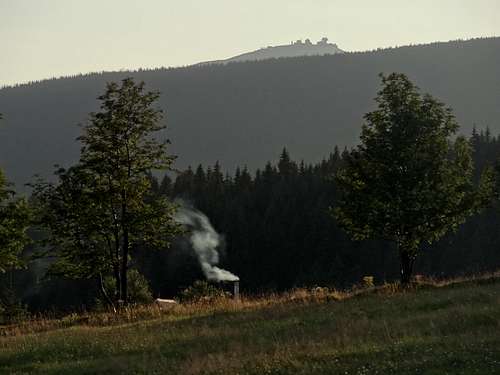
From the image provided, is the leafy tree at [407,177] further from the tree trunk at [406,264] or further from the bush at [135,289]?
the bush at [135,289]

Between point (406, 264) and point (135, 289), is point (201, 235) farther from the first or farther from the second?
point (406, 264)

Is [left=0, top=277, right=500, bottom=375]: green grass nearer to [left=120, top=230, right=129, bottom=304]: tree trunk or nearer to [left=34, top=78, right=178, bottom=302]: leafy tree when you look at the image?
[left=120, top=230, right=129, bottom=304]: tree trunk

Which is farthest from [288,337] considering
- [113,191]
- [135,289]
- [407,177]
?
[135,289]

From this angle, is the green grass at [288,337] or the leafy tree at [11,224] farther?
the leafy tree at [11,224]

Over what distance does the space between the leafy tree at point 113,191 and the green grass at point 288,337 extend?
3955 millimetres

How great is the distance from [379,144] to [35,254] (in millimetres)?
16124

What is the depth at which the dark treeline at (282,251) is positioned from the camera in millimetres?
102500

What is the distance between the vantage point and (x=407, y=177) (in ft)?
91.2

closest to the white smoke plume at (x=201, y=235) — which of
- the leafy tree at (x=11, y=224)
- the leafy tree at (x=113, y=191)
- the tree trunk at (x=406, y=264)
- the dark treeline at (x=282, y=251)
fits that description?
the dark treeline at (x=282, y=251)

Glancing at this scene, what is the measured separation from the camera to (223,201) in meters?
119

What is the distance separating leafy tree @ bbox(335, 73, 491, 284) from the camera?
2750 cm

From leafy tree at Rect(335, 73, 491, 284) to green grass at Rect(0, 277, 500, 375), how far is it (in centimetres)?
306

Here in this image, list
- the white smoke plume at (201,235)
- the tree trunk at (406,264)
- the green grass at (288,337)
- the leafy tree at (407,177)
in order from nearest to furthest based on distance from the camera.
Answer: the green grass at (288,337)
the leafy tree at (407,177)
the tree trunk at (406,264)
the white smoke plume at (201,235)

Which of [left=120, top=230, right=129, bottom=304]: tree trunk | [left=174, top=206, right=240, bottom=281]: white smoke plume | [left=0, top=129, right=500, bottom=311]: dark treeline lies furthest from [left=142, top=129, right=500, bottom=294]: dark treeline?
[left=120, top=230, right=129, bottom=304]: tree trunk
